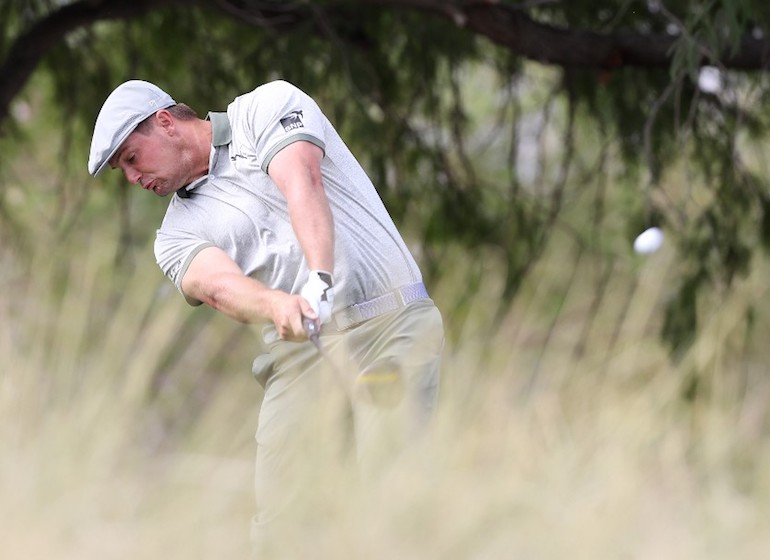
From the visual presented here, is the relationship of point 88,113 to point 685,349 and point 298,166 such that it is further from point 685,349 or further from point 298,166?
point 298,166

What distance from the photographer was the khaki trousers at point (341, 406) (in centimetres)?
313

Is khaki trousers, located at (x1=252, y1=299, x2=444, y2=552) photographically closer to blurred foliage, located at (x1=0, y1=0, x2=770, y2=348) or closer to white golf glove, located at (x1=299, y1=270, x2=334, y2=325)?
white golf glove, located at (x1=299, y1=270, x2=334, y2=325)

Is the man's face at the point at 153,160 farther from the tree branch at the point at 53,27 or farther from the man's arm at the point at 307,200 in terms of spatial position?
the tree branch at the point at 53,27

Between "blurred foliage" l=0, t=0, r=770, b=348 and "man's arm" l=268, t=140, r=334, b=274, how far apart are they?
313 cm

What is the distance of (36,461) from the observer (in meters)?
3.11

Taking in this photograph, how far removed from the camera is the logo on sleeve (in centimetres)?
386

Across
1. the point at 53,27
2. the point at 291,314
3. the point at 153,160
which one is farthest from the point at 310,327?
the point at 53,27

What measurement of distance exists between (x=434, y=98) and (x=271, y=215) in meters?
3.94

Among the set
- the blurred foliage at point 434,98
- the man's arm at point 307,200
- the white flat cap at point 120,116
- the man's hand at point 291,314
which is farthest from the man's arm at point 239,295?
the blurred foliage at point 434,98

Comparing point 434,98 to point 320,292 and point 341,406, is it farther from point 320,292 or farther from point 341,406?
point 341,406

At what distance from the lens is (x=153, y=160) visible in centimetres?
403

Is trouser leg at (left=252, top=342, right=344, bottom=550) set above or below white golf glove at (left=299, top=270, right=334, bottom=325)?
below

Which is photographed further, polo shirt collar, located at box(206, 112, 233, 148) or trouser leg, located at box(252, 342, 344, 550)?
polo shirt collar, located at box(206, 112, 233, 148)

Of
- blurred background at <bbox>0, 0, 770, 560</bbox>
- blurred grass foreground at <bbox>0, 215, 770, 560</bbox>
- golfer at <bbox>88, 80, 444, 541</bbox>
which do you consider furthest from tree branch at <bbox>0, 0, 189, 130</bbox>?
golfer at <bbox>88, 80, 444, 541</bbox>
